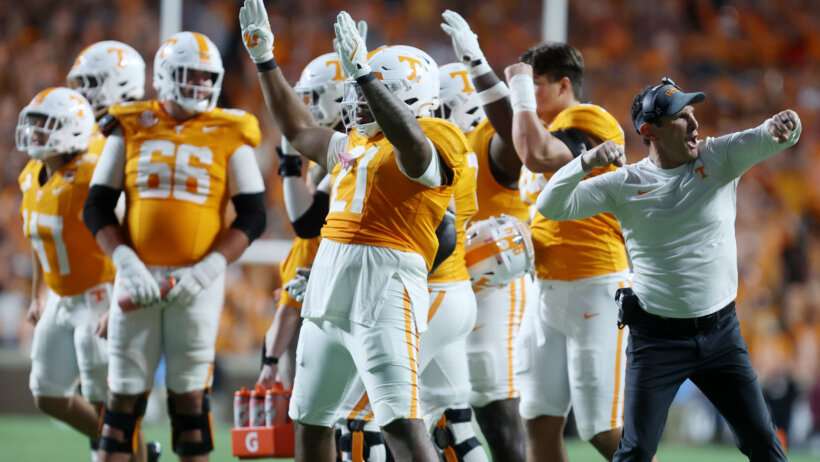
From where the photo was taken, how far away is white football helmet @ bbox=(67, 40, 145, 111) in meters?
5.63

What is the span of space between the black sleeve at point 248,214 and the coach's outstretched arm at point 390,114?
1.67 metres

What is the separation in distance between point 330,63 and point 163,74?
2.61ft

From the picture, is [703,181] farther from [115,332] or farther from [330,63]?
Result: [115,332]

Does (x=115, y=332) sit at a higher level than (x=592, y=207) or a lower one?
lower

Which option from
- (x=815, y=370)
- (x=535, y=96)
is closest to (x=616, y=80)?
(x=815, y=370)

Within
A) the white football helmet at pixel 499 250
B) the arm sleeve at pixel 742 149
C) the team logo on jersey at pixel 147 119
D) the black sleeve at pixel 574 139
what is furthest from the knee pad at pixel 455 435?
the team logo on jersey at pixel 147 119

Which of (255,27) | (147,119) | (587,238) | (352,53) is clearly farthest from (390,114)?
(147,119)

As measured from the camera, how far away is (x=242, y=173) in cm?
484

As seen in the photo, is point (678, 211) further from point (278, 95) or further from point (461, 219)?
point (278, 95)

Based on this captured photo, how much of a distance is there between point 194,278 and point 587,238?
177 cm

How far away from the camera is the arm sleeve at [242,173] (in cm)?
483

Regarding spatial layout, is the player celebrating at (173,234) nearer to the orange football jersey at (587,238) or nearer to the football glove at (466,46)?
the football glove at (466,46)

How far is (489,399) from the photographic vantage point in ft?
14.8

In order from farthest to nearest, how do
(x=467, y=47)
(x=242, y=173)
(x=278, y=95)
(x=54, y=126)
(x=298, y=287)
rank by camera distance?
(x=54, y=126)
(x=242, y=173)
(x=467, y=47)
(x=298, y=287)
(x=278, y=95)
